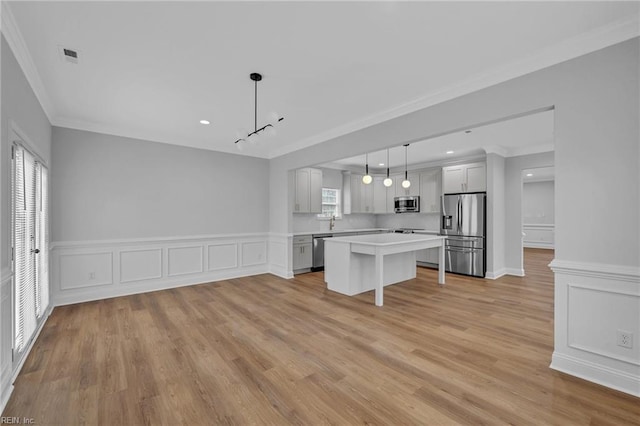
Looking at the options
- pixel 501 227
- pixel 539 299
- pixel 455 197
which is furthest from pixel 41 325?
pixel 501 227

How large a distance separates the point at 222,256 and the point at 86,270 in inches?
85.2

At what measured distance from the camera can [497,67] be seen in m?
2.64

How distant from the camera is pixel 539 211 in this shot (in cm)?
1062

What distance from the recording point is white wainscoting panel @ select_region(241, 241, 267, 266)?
6125mm

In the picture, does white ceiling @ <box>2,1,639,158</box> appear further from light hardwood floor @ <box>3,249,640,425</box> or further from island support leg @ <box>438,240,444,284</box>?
island support leg @ <box>438,240,444,284</box>

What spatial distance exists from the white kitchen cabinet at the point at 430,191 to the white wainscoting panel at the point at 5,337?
23.8 feet

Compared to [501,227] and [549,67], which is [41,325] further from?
[501,227]

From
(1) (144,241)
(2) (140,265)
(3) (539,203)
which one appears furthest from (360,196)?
(3) (539,203)

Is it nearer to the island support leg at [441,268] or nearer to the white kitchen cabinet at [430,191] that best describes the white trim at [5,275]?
the island support leg at [441,268]

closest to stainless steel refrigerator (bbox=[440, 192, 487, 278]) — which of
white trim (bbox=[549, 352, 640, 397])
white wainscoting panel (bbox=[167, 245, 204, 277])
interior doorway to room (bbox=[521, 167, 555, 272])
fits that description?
white trim (bbox=[549, 352, 640, 397])

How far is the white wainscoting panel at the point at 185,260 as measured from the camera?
521cm

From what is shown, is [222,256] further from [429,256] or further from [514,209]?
[514,209]

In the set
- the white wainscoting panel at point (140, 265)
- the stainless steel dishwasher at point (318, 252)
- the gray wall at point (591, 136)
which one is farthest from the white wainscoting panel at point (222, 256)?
the gray wall at point (591, 136)

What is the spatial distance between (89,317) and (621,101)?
5937 mm
